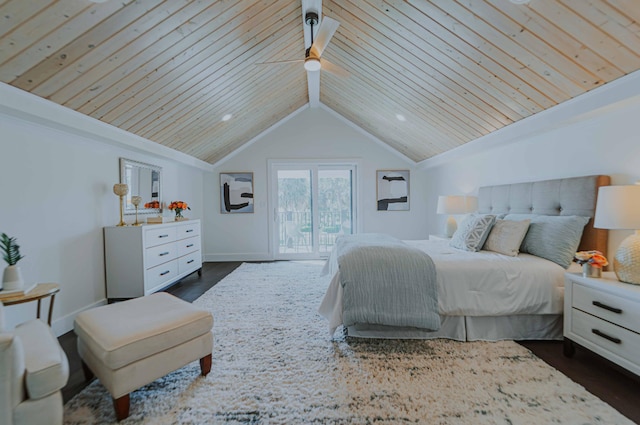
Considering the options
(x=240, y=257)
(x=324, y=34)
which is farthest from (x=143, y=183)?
(x=324, y=34)

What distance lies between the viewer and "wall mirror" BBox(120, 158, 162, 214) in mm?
3488

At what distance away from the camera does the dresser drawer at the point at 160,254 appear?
3.19 meters

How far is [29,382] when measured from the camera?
3.93 feet

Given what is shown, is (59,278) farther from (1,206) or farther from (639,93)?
(639,93)

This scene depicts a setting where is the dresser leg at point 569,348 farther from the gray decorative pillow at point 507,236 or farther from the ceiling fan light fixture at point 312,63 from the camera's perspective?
the ceiling fan light fixture at point 312,63

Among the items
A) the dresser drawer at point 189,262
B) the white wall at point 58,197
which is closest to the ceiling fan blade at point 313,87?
the white wall at point 58,197

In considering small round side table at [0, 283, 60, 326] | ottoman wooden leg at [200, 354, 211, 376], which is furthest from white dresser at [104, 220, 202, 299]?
ottoman wooden leg at [200, 354, 211, 376]

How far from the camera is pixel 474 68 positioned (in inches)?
101

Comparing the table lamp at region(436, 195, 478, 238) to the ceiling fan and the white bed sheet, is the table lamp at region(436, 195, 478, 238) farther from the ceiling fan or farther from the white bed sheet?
the ceiling fan

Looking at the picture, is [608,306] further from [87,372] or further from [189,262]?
[189,262]

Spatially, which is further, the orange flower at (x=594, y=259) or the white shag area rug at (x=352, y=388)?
the orange flower at (x=594, y=259)

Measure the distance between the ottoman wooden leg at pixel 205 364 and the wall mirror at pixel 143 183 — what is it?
2453mm

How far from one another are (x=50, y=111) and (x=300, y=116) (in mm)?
4085

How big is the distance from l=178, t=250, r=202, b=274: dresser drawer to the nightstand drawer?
14.0 ft
